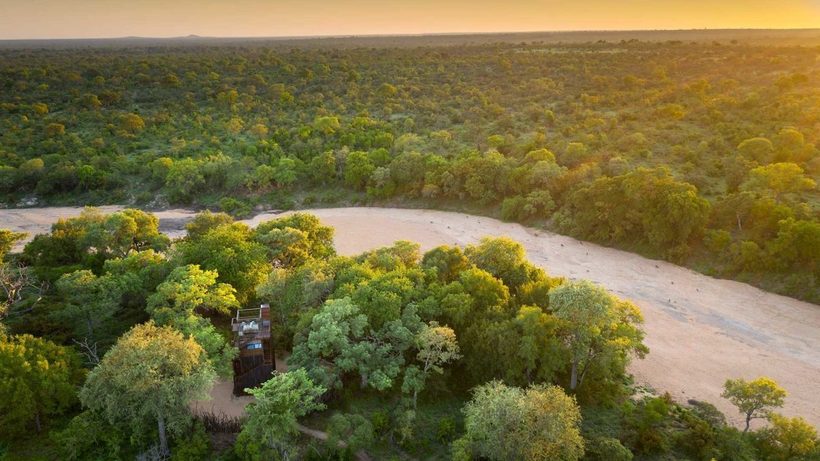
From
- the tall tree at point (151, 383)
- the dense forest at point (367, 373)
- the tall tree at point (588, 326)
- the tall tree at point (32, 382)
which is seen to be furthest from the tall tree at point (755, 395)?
the tall tree at point (32, 382)

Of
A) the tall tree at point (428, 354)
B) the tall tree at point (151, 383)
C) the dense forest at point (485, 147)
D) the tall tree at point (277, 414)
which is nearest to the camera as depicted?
the tall tree at point (277, 414)

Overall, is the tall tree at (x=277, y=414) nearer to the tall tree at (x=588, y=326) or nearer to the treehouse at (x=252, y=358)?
the treehouse at (x=252, y=358)

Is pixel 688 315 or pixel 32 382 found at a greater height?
pixel 32 382

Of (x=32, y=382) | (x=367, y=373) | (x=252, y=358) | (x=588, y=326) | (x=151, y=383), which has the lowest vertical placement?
(x=367, y=373)

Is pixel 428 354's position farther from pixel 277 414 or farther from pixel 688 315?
pixel 688 315

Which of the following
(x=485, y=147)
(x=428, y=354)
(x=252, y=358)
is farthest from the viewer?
(x=485, y=147)

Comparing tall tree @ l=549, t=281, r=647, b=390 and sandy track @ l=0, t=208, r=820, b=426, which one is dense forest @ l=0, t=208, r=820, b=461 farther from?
sandy track @ l=0, t=208, r=820, b=426

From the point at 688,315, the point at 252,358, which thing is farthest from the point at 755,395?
the point at 252,358
